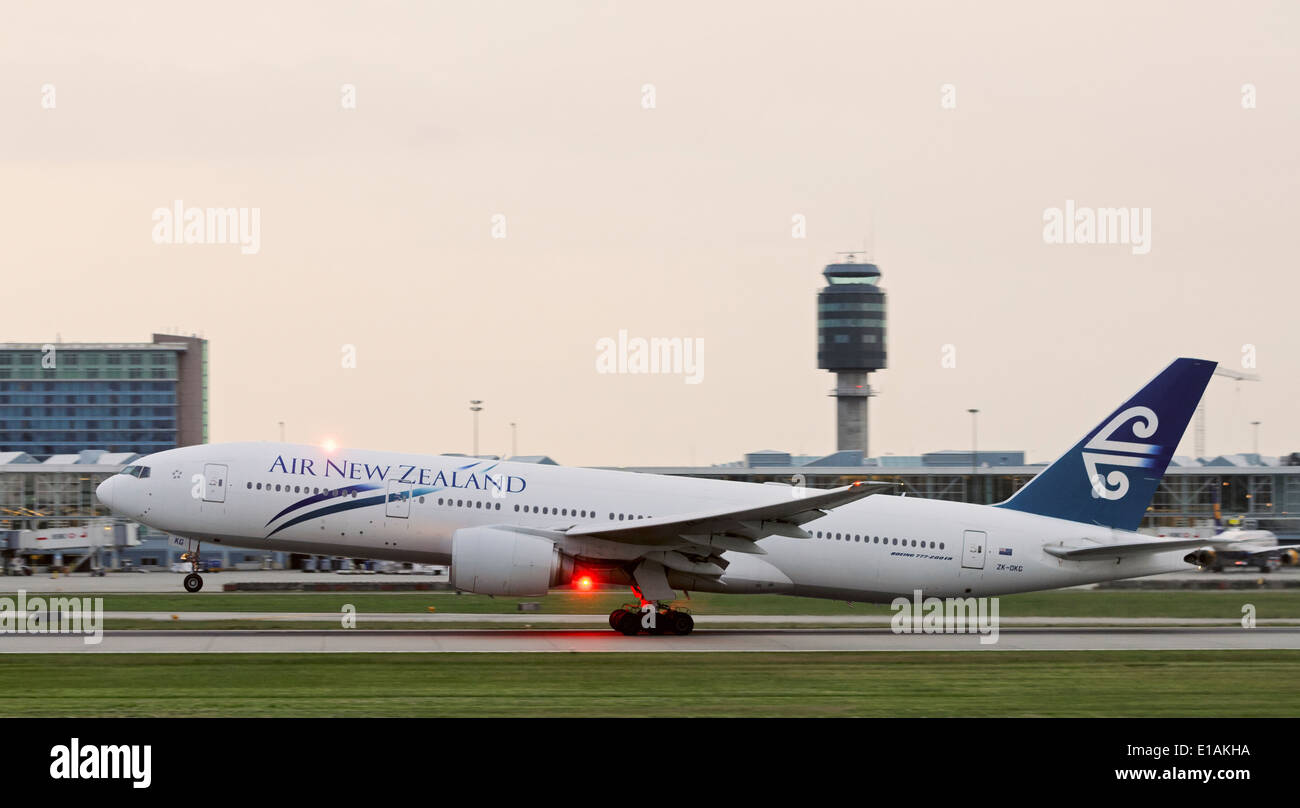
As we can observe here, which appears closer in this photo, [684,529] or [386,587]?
[684,529]

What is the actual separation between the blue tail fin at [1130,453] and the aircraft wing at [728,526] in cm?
749

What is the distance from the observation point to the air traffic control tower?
509ft

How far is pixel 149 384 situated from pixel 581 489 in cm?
14450

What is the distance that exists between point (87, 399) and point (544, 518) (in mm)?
148488

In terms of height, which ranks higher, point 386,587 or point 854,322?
point 854,322

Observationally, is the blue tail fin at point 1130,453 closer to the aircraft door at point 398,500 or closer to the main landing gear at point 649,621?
the main landing gear at point 649,621

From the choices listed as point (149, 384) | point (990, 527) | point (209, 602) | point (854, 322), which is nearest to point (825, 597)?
point (990, 527)

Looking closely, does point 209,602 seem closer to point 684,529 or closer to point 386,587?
point 386,587

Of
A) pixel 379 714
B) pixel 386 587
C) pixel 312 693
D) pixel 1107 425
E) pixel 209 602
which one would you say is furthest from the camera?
pixel 386 587

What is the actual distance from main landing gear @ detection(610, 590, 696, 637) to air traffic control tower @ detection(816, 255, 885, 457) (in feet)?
400

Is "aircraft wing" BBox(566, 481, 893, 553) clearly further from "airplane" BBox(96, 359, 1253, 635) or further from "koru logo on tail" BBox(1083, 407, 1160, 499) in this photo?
"koru logo on tail" BBox(1083, 407, 1160, 499)

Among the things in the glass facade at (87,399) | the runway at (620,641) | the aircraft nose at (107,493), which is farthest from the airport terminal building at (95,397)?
the runway at (620,641)

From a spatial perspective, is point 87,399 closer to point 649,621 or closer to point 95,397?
point 95,397

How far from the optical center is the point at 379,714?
18531 millimetres
